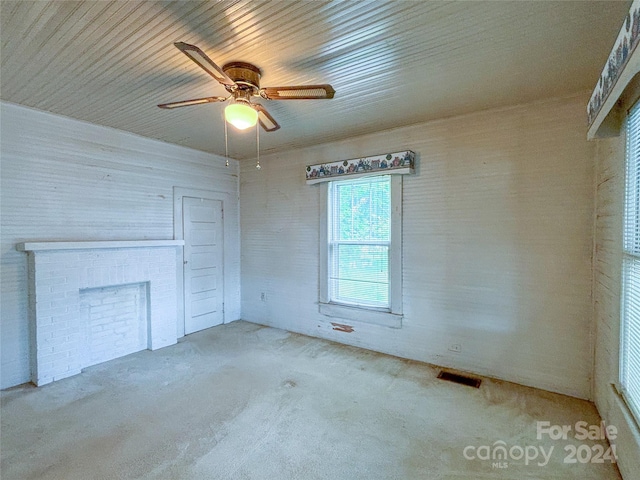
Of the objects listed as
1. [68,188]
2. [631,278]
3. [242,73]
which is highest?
[242,73]

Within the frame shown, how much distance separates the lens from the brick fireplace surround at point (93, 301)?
2.87 metres

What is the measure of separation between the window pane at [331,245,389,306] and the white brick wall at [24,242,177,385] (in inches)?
85.8

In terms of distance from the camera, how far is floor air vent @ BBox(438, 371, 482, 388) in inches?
111

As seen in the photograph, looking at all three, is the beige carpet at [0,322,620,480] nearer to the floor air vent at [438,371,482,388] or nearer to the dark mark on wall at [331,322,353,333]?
the floor air vent at [438,371,482,388]

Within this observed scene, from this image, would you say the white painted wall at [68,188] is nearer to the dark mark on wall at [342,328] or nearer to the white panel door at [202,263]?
the white panel door at [202,263]

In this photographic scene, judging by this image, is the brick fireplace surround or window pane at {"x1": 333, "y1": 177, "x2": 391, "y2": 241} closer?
the brick fireplace surround

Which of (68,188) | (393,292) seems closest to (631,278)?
(393,292)

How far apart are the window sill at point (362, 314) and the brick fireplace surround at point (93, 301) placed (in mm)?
2025

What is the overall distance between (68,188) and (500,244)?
14.6ft

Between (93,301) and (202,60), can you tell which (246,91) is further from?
(93,301)

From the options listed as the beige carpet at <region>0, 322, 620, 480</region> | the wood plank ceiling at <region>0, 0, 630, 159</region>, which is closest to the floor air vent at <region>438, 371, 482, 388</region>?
the beige carpet at <region>0, 322, 620, 480</region>

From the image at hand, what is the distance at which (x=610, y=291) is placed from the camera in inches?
83.5

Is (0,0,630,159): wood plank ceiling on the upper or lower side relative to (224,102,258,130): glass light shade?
upper

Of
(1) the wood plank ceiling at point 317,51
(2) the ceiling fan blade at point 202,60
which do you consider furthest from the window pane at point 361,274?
(2) the ceiling fan blade at point 202,60
